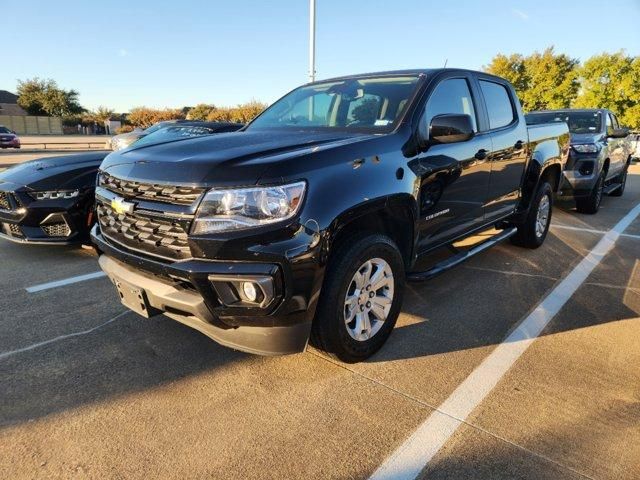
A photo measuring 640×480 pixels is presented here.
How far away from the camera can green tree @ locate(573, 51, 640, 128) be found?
87.6ft

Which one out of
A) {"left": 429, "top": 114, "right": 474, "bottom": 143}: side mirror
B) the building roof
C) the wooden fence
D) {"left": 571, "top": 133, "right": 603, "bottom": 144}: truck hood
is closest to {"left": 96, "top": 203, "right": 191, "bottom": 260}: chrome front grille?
{"left": 429, "top": 114, "right": 474, "bottom": 143}: side mirror

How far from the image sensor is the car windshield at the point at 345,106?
10.8 ft

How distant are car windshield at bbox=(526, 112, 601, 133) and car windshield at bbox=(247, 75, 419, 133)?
6.33 metres

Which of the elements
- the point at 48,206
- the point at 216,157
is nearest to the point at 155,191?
the point at 216,157

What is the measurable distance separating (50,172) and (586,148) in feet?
26.2

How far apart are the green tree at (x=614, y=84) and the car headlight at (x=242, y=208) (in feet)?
103

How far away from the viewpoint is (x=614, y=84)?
27.4 metres

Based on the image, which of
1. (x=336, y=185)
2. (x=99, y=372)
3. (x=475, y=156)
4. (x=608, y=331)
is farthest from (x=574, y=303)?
(x=99, y=372)

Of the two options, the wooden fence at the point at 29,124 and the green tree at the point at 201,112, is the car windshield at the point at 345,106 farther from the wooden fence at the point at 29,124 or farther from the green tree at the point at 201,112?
the wooden fence at the point at 29,124

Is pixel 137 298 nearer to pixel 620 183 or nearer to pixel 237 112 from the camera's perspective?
pixel 620 183

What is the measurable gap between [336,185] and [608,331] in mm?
2489

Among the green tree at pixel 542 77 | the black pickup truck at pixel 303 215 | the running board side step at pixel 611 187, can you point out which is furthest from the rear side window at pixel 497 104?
the green tree at pixel 542 77

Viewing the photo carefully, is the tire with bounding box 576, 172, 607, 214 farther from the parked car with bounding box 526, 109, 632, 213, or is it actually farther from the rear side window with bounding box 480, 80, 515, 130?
the rear side window with bounding box 480, 80, 515, 130

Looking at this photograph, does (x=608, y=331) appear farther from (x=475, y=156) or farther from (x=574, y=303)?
(x=475, y=156)
